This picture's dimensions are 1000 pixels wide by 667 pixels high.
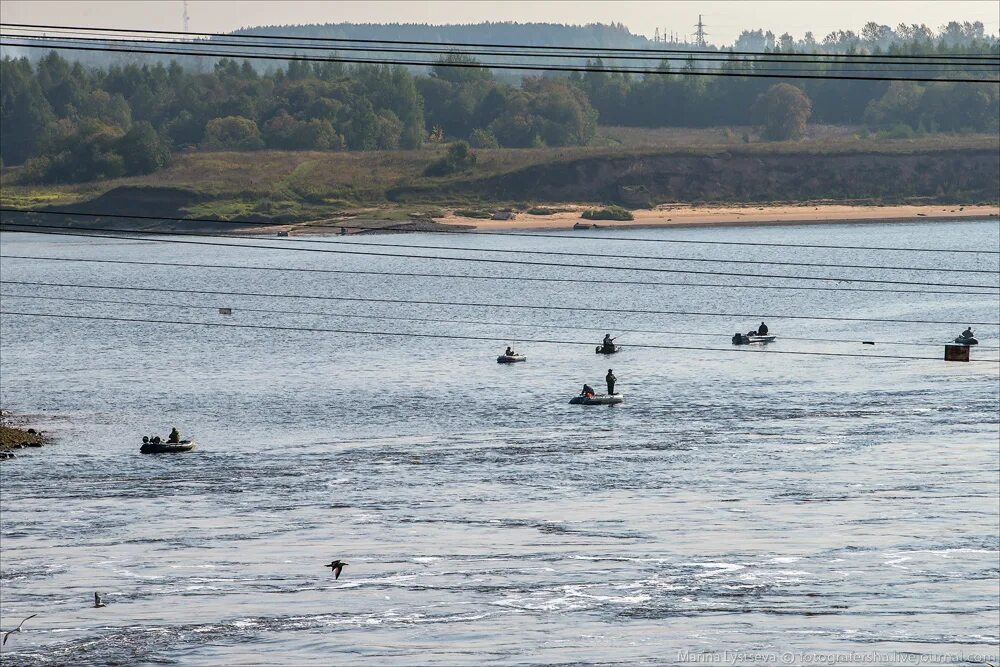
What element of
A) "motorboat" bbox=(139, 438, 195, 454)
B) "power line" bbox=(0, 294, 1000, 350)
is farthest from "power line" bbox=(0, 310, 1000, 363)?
"motorboat" bbox=(139, 438, 195, 454)

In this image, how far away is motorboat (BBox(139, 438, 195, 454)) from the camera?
87.4 metres

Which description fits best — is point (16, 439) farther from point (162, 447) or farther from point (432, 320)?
point (432, 320)

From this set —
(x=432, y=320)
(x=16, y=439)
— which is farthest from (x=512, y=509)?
(x=432, y=320)

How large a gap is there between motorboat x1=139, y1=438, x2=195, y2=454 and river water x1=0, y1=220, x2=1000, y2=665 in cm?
144

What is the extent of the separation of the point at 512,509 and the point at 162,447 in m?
24.5

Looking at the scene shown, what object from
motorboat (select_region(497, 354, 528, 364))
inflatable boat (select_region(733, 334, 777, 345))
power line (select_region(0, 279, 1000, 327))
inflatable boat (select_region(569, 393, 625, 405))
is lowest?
power line (select_region(0, 279, 1000, 327))

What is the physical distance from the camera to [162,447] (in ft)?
287

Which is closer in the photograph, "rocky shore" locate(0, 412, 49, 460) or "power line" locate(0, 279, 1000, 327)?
"rocky shore" locate(0, 412, 49, 460)

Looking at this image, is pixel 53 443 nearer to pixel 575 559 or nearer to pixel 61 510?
pixel 61 510

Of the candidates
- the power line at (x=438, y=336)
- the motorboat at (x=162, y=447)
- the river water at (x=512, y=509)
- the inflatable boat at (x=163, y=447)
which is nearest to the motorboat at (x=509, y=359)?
the river water at (x=512, y=509)

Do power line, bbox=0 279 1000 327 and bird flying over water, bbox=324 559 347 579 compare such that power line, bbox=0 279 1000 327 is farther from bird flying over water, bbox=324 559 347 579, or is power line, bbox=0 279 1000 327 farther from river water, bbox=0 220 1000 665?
bird flying over water, bbox=324 559 347 579

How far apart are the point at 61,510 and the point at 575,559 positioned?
1011 inches

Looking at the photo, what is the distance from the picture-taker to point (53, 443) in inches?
3556

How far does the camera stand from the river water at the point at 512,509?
56875 millimetres
